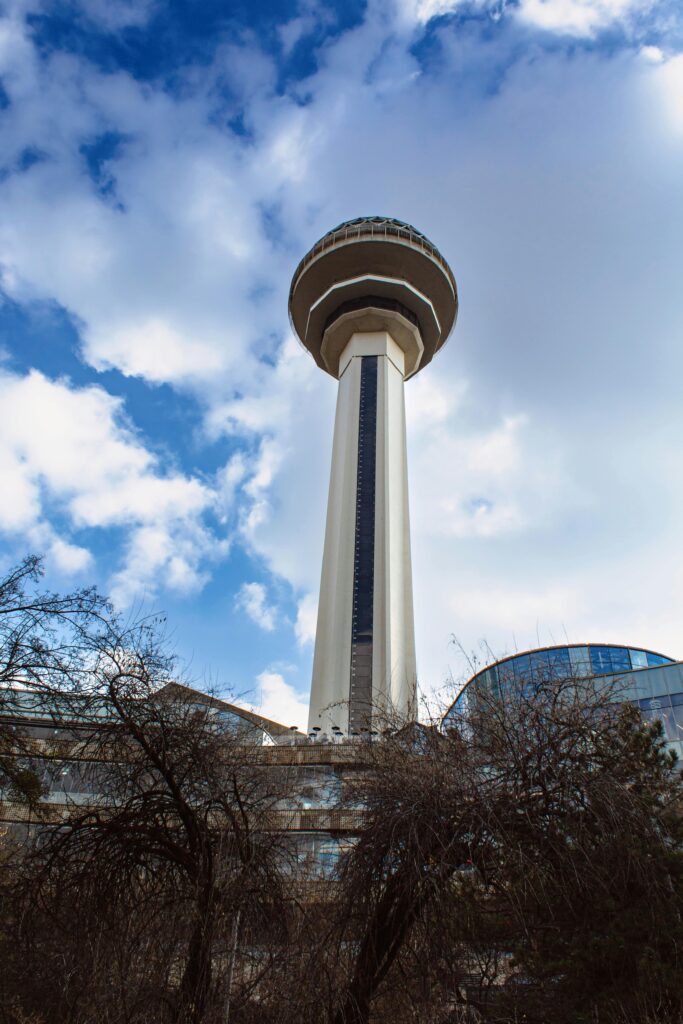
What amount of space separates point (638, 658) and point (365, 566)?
956 inches

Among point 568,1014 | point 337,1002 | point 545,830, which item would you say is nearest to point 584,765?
point 545,830

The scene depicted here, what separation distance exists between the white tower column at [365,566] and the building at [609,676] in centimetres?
668

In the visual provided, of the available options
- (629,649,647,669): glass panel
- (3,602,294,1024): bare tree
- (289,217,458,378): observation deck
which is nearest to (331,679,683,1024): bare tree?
(3,602,294,1024): bare tree

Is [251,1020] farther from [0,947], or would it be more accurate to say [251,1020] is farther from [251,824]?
[0,947]

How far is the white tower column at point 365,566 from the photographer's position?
123 ft

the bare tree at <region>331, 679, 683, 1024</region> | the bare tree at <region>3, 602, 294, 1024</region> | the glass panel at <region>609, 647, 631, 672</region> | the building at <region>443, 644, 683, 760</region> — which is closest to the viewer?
the bare tree at <region>331, 679, 683, 1024</region>

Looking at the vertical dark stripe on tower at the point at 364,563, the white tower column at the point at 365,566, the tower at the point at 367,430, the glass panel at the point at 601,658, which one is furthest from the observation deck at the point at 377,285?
the glass panel at the point at 601,658

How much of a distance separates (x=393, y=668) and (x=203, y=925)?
29.8 metres

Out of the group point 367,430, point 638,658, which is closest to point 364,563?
point 367,430

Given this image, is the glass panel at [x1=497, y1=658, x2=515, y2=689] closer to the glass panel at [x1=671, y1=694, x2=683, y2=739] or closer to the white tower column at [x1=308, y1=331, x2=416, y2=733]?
the glass panel at [x1=671, y1=694, x2=683, y2=739]

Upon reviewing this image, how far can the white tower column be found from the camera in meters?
37.5

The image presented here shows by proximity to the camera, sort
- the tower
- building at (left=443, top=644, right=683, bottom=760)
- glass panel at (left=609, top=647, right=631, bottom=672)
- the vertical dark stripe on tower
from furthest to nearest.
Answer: glass panel at (left=609, top=647, right=631, bottom=672) < the tower < the vertical dark stripe on tower < building at (left=443, top=644, right=683, bottom=760)

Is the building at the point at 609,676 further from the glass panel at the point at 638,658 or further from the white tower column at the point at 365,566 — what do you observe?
the white tower column at the point at 365,566

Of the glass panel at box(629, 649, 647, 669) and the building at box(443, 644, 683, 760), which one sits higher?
the glass panel at box(629, 649, 647, 669)
